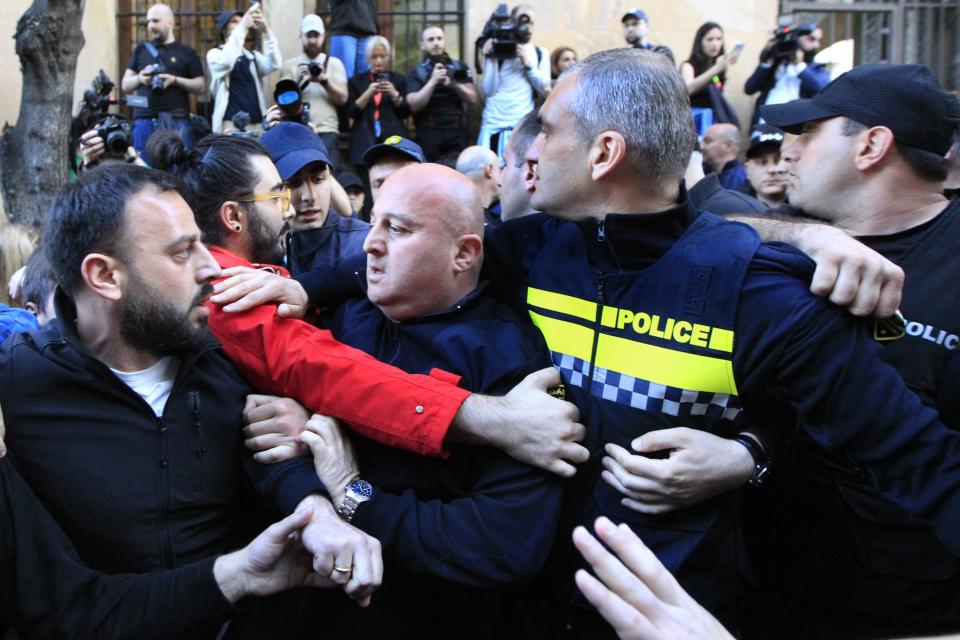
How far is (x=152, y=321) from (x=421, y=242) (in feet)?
2.33

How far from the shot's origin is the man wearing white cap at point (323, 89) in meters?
8.12

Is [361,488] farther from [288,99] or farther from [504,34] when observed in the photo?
[504,34]

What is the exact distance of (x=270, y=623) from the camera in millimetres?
2363

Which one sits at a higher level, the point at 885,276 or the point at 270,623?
the point at 885,276

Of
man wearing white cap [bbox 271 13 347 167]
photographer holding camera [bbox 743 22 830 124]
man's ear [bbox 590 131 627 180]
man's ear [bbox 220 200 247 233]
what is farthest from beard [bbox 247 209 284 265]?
photographer holding camera [bbox 743 22 830 124]

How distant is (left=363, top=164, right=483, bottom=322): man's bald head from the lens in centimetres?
226

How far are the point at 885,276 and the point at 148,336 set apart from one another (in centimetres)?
176

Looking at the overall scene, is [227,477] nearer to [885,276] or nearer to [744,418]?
[744,418]

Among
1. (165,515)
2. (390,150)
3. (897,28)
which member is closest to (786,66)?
(897,28)

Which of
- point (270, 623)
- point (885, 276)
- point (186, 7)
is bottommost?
point (270, 623)

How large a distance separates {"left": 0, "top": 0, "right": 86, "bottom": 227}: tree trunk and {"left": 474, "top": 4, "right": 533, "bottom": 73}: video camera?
347 cm

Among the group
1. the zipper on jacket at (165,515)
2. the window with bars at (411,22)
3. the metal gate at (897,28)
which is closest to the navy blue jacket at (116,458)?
the zipper on jacket at (165,515)

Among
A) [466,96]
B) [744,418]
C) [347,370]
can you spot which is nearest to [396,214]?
[347,370]

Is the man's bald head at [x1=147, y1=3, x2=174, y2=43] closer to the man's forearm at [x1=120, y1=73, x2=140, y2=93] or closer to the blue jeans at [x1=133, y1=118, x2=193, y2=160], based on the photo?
the man's forearm at [x1=120, y1=73, x2=140, y2=93]
